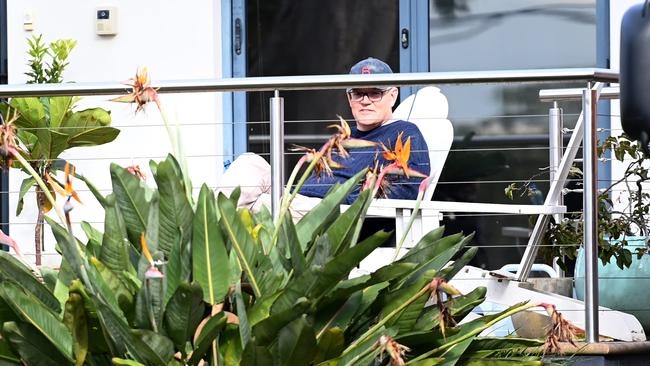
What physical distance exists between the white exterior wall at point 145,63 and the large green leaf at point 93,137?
1.16 m

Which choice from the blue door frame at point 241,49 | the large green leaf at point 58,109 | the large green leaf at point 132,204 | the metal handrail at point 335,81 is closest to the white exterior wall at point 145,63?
the blue door frame at point 241,49

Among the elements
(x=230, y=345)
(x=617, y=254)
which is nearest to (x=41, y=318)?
(x=230, y=345)

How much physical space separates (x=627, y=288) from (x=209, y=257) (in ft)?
7.72

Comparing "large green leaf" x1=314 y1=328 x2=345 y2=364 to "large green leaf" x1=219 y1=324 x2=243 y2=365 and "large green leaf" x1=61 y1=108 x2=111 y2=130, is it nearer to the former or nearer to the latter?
"large green leaf" x1=219 y1=324 x2=243 y2=365

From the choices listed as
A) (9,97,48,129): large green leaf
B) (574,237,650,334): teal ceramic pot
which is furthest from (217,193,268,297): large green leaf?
(9,97,48,129): large green leaf

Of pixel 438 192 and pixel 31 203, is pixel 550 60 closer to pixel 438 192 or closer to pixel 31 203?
pixel 438 192

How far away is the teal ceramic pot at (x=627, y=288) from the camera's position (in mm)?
4645

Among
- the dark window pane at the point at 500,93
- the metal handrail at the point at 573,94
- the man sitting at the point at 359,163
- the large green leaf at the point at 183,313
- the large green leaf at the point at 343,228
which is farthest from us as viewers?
the dark window pane at the point at 500,93

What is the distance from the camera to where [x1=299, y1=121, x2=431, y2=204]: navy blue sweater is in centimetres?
509

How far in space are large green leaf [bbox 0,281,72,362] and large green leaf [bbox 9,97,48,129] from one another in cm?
317

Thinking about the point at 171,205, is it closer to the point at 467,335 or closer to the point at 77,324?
the point at 77,324

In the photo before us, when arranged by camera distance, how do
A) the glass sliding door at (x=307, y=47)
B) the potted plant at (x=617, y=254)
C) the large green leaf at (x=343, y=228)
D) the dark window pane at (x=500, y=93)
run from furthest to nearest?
the glass sliding door at (x=307, y=47) < the dark window pane at (x=500, y=93) < the potted plant at (x=617, y=254) < the large green leaf at (x=343, y=228)

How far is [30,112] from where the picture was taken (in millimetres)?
5871

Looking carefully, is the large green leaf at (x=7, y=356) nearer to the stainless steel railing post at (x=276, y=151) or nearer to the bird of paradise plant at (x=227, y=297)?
the bird of paradise plant at (x=227, y=297)
